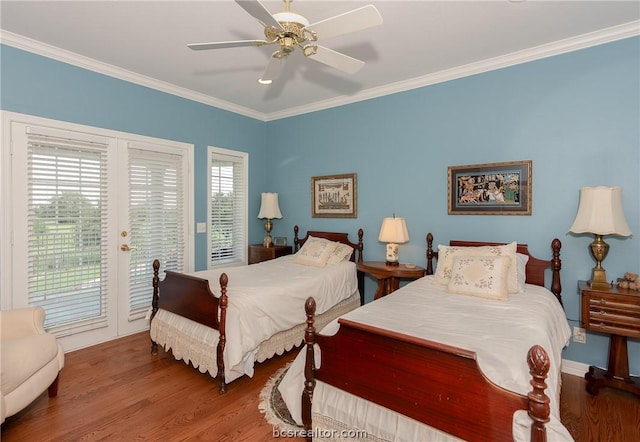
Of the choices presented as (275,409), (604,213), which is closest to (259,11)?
A: (275,409)

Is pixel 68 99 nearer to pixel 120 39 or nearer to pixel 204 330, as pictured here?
pixel 120 39

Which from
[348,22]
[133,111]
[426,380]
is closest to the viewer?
[426,380]

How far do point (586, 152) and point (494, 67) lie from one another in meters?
1.15

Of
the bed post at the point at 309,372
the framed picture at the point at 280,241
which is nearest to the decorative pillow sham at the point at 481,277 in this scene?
the bed post at the point at 309,372

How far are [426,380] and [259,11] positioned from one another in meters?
1.92

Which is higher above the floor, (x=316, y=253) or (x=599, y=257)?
(x=599, y=257)

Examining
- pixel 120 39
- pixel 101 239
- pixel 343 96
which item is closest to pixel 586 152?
pixel 343 96

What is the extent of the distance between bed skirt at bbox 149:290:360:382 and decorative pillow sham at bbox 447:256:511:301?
143 centimetres

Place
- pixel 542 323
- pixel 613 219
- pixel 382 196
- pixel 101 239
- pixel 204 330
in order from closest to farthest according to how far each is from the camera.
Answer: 1. pixel 542 323
2. pixel 613 219
3. pixel 204 330
4. pixel 101 239
5. pixel 382 196

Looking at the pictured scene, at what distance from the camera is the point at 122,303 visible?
140 inches

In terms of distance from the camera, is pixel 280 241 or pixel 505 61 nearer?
pixel 505 61

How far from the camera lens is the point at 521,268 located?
9.23 ft

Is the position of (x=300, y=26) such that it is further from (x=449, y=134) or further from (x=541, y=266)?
(x=541, y=266)

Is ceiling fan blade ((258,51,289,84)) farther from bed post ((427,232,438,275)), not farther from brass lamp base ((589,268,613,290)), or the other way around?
brass lamp base ((589,268,613,290))
